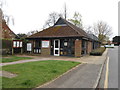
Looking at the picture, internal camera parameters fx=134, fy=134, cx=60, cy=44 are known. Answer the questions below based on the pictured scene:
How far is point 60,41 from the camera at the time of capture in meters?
18.4

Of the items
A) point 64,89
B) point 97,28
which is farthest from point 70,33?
point 97,28

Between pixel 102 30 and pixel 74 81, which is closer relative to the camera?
pixel 74 81

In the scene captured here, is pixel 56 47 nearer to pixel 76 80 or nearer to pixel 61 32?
pixel 61 32

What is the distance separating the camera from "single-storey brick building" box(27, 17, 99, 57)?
17.2 meters

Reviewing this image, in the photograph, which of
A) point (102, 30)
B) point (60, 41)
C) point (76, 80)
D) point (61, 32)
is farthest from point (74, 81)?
point (102, 30)

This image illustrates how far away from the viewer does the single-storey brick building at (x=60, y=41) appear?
1723cm

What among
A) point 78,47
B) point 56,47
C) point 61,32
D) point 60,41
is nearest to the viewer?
point 78,47

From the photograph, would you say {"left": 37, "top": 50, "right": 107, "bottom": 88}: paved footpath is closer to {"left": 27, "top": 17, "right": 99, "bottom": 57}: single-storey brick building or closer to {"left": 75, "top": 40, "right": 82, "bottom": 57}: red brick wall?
{"left": 75, "top": 40, "right": 82, "bottom": 57}: red brick wall

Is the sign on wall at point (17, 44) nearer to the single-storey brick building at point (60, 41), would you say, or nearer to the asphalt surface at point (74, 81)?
the single-storey brick building at point (60, 41)

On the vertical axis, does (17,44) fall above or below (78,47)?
above

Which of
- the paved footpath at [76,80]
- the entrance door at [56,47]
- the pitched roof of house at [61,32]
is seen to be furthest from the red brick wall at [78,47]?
the paved footpath at [76,80]

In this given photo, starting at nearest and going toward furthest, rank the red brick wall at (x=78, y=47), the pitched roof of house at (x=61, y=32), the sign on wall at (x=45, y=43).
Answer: the red brick wall at (x=78, y=47) → the pitched roof of house at (x=61, y=32) → the sign on wall at (x=45, y=43)

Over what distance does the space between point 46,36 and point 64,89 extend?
47.9 ft

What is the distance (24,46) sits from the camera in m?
20.6
